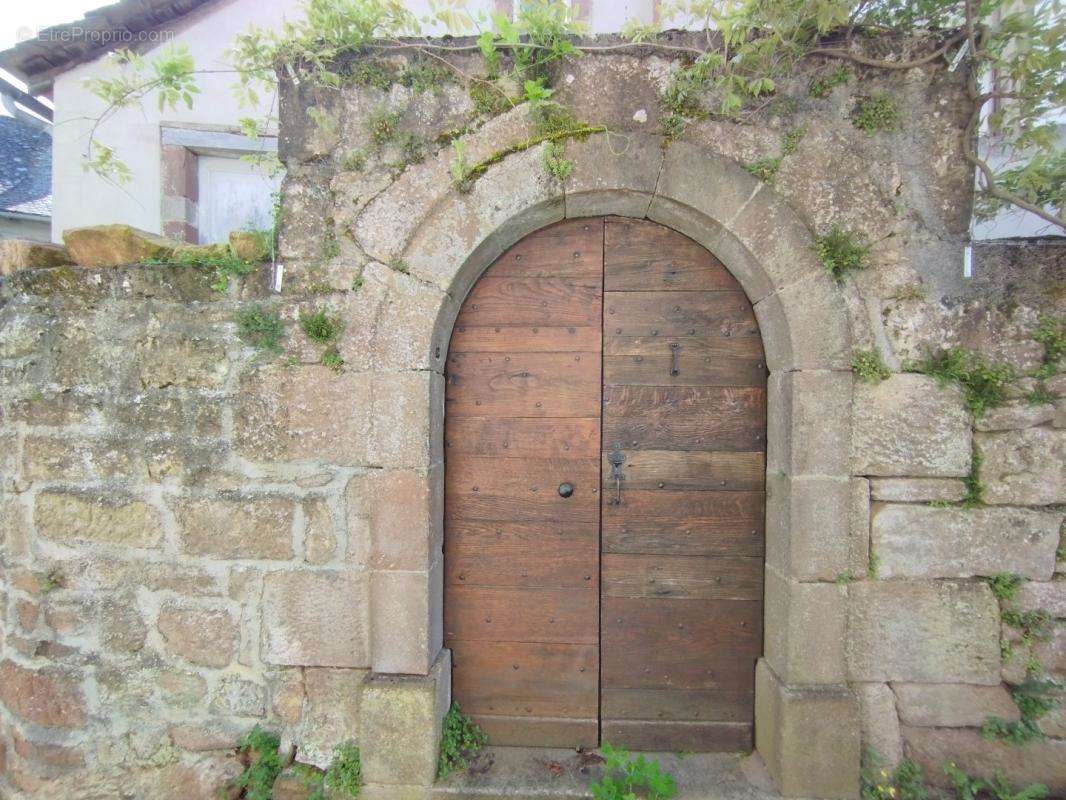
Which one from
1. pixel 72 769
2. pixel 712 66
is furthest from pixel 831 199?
pixel 72 769

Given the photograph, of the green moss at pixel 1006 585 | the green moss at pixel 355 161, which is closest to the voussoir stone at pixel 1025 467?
the green moss at pixel 1006 585

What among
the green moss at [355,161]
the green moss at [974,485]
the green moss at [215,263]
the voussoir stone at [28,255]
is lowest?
the green moss at [974,485]

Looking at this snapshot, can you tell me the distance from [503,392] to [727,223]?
1094 millimetres

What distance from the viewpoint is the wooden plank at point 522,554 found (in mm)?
2402

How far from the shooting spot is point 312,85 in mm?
2213

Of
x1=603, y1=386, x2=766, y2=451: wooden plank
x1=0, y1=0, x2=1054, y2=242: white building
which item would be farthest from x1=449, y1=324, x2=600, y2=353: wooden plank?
x1=0, y1=0, x2=1054, y2=242: white building

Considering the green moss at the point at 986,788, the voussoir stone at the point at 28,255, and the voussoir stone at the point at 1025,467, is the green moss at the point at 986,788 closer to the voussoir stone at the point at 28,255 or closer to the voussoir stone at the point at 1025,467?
the voussoir stone at the point at 1025,467

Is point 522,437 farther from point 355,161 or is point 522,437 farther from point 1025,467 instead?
point 1025,467

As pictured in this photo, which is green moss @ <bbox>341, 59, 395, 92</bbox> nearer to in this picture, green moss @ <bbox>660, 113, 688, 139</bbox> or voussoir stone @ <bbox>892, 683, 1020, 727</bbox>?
green moss @ <bbox>660, 113, 688, 139</bbox>

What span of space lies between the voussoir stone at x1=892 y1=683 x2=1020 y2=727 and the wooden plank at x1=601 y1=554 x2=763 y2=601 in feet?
2.00

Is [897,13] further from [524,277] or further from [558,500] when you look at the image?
[558,500]

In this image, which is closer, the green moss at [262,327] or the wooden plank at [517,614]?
the green moss at [262,327]

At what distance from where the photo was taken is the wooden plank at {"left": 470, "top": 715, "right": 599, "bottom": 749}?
2418 millimetres

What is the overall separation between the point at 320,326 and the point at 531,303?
0.85 metres
